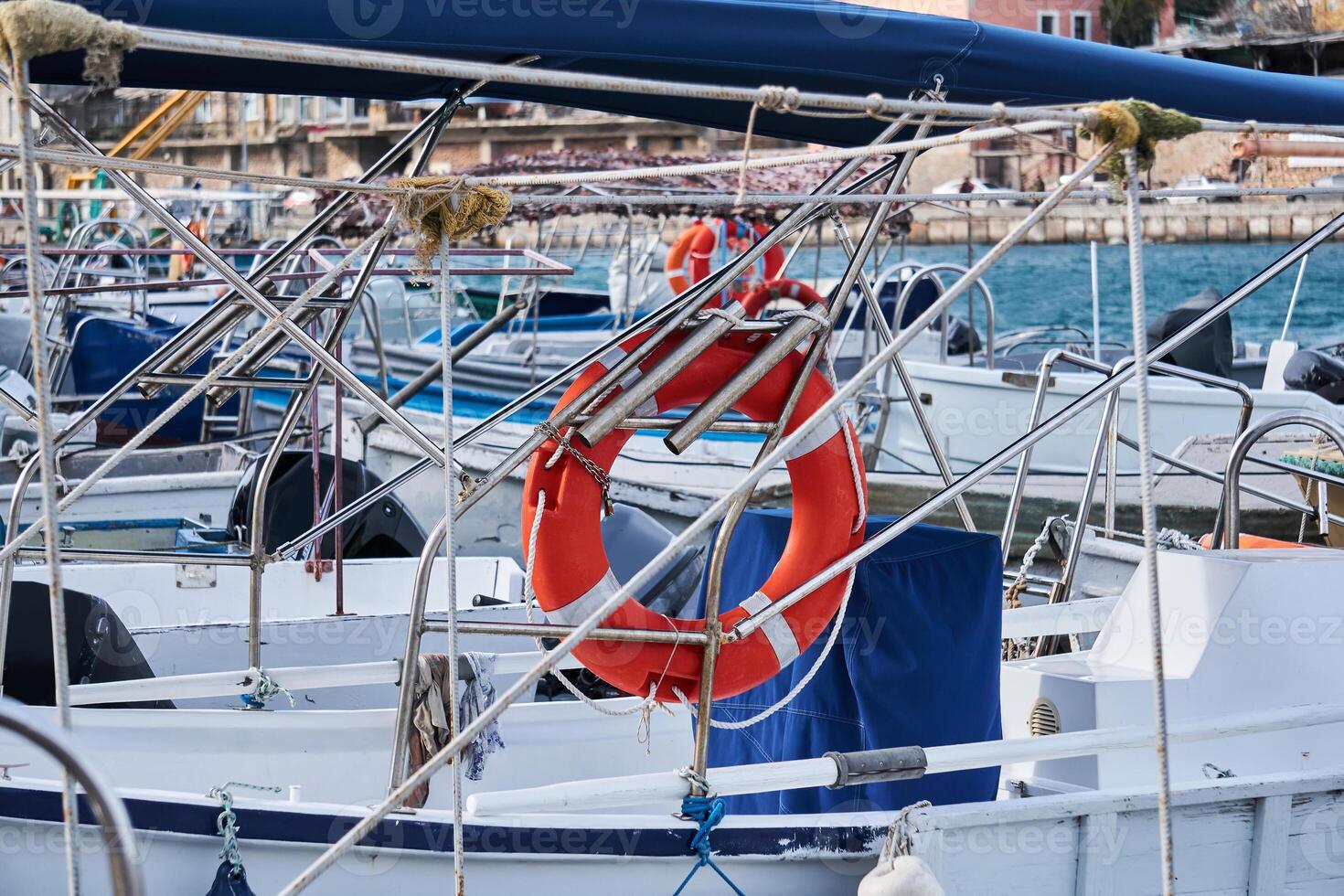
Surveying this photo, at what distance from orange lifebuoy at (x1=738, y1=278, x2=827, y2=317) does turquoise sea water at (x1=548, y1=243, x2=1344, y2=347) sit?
77.2ft

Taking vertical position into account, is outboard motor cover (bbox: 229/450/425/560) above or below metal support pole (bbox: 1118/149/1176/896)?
below

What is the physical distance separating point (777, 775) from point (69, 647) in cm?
233

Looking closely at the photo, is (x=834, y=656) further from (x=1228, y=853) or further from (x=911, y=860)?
(x=1228, y=853)

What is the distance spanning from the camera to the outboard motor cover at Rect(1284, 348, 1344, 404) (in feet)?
34.3

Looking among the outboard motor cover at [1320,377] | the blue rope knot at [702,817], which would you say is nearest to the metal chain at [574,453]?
the blue rope knot at [702,817]

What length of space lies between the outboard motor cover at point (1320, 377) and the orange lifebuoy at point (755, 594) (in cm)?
808

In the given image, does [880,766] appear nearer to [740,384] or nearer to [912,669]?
[912,669]

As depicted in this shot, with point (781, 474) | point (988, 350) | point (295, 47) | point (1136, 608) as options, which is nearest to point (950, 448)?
point (988, 350)

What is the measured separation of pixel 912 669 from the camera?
366 centimetres

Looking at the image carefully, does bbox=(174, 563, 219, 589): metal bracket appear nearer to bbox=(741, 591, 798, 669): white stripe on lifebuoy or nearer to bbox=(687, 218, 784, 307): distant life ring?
bbox=(741, 591, 798, 669): white stripe on lifebuoy

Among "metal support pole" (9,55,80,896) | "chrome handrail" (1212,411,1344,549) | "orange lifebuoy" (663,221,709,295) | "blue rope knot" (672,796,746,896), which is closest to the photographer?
"metal support pole" (9,55,80,896)

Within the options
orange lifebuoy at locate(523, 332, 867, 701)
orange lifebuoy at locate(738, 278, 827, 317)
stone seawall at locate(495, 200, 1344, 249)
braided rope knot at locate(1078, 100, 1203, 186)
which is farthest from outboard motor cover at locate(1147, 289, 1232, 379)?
stone seawall at locate(495, 200, 1344, 249)

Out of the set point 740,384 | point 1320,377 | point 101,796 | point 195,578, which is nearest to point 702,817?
point 740,384

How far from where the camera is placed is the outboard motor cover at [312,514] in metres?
6.96
